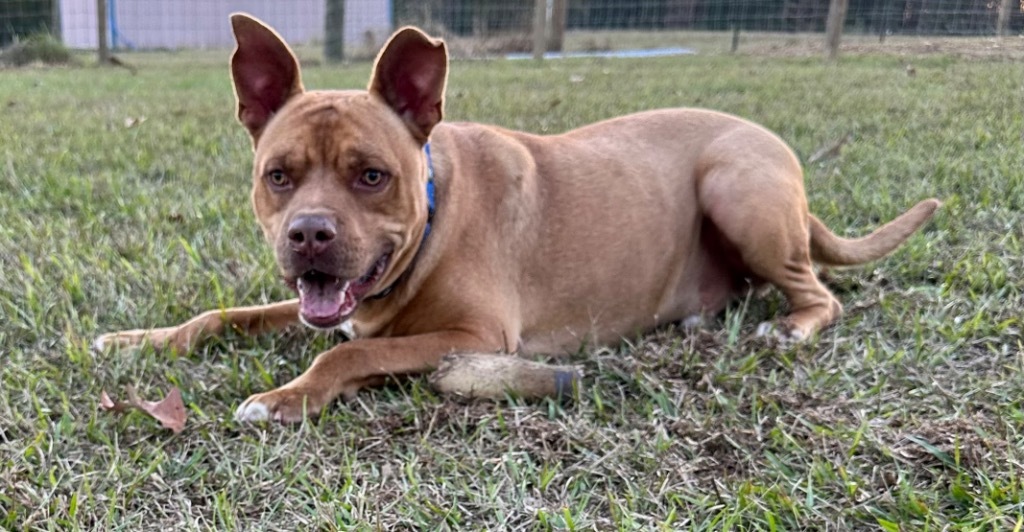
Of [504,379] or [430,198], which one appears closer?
[504,379]

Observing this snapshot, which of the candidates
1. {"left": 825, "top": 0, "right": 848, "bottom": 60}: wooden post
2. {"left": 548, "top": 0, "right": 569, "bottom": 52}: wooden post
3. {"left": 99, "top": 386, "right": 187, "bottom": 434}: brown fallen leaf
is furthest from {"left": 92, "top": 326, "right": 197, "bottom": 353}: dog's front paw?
{"left": 548, "top": 0, "right": 569, "bottom": 52}: wooden post

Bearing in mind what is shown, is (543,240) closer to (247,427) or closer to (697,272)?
(697,272)

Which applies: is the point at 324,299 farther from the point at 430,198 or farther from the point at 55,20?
the point at 55,20

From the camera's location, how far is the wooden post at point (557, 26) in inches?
674

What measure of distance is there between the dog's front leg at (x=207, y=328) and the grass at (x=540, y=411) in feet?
0.20

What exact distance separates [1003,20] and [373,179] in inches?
432

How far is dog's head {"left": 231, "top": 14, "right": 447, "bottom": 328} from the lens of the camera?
8.13 ft

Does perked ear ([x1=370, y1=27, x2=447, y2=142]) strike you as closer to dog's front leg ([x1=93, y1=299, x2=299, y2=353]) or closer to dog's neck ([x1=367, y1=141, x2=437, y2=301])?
dog's neck ([x1=367, y1=141, x2=437, y2=301])

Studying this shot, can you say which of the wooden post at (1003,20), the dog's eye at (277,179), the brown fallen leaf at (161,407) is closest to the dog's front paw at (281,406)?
the brown fallen leaf at (161,407)

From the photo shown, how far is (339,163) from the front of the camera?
2.57 meters

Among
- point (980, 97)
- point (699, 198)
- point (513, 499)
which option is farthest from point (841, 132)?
point (513, 499)

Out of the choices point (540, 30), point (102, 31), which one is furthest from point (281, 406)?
point (102, 31)

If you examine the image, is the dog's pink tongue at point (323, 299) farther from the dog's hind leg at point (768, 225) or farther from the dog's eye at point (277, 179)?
the dog's hind leg at point (768, 225)

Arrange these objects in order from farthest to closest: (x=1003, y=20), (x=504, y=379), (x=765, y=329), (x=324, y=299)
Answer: (x=1003, y=20) → (x=765, y=329) → (x=324, y=299) → (x=504, y=379)
